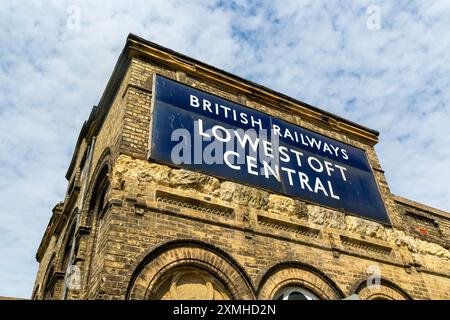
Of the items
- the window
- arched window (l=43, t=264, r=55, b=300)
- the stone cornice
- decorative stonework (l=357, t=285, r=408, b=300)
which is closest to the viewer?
the window

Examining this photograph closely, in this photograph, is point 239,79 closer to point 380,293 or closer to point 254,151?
point 254,151

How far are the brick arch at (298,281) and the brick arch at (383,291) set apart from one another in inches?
27.8

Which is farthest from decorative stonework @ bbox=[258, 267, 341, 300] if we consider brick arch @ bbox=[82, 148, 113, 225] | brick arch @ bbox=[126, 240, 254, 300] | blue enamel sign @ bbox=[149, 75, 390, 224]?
brick arch @ bbox=[82, 148, 113, 225]

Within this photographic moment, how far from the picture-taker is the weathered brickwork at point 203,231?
6.64 metres

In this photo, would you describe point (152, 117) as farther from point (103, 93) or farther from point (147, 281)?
point (147, 281)

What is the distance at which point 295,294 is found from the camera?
7570 millimetres

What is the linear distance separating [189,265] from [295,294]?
2233 mm

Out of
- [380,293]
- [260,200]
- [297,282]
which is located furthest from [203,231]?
[380,293]

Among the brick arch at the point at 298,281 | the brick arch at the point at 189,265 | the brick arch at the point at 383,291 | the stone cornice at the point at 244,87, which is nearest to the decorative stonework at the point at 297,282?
the brick arch at the point at 298,281

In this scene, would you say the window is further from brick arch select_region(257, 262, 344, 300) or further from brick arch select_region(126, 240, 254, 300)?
brick arch select_region(126, 240, 254, 300)

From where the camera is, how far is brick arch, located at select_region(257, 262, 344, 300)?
725 centimetres

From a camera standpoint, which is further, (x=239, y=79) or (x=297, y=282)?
(x=239, y=79)

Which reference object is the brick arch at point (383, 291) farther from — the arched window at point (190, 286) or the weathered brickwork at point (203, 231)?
the arched window at point (190, 286)

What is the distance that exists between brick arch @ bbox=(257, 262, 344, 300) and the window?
0.24 feet
